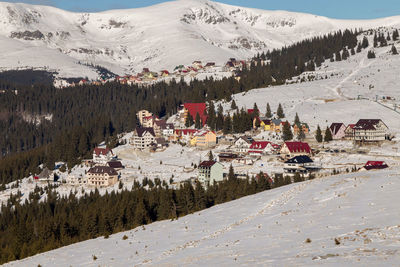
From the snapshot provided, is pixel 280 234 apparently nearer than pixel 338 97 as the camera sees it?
Yes

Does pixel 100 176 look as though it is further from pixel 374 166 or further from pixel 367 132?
pixel 367 132

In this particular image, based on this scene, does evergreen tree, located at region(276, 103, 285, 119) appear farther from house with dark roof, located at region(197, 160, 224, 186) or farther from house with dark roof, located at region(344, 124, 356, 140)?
house with dark roof, located at region(197, 160, 224, 186)

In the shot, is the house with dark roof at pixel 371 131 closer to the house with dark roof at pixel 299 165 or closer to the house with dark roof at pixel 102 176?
the house with dark roof at pixel 299 165

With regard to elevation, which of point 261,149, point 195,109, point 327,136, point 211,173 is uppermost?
point 195,109

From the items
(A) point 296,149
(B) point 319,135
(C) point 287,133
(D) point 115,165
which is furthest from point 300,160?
(D) point 115,165

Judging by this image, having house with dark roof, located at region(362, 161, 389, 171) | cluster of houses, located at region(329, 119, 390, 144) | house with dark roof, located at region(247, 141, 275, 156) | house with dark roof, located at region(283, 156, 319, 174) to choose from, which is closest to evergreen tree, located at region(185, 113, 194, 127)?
house with dark roof, located at region(247, 141, 275, 156)

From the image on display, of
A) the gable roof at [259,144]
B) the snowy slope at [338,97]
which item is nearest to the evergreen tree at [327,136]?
the snowy slope at [338,97]

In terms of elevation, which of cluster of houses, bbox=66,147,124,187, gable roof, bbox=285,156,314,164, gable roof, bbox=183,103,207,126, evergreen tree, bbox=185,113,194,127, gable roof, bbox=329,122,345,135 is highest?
gable roof, bbox=183,103,207,126
